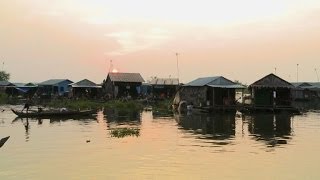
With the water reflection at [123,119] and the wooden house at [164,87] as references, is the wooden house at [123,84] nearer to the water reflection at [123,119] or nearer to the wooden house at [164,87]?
the wooden house at [164,87]

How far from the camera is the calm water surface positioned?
48.2ft

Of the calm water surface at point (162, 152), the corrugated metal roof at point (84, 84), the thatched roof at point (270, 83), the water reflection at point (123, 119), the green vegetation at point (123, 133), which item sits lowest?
the calm water surface at point (162, 152)

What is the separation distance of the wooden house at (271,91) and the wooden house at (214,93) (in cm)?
185

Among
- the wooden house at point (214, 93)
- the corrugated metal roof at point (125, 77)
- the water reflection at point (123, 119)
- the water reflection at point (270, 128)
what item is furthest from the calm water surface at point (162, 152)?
the corrugated metal roof at point (125, 77)

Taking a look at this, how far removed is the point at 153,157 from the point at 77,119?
17244 millimetres

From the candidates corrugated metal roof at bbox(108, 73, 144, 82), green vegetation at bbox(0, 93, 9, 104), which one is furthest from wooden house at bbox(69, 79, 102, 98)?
green vegetation at bbox(0, 93, 9, 104)

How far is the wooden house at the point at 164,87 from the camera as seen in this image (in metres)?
59.7

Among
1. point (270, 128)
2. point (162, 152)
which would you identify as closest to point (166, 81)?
point (270, 128)

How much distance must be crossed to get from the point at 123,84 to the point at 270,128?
31.0 metres

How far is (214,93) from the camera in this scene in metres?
41.0

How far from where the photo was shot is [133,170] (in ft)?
49.4

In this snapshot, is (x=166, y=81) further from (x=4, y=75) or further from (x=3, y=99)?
(x=4, y=75)

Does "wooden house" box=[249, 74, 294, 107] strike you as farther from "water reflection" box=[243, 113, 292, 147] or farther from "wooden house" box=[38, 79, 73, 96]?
"wooden house" box=[38, 79, 73, 96]

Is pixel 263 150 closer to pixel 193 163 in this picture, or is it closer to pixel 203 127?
pixel 193 163
